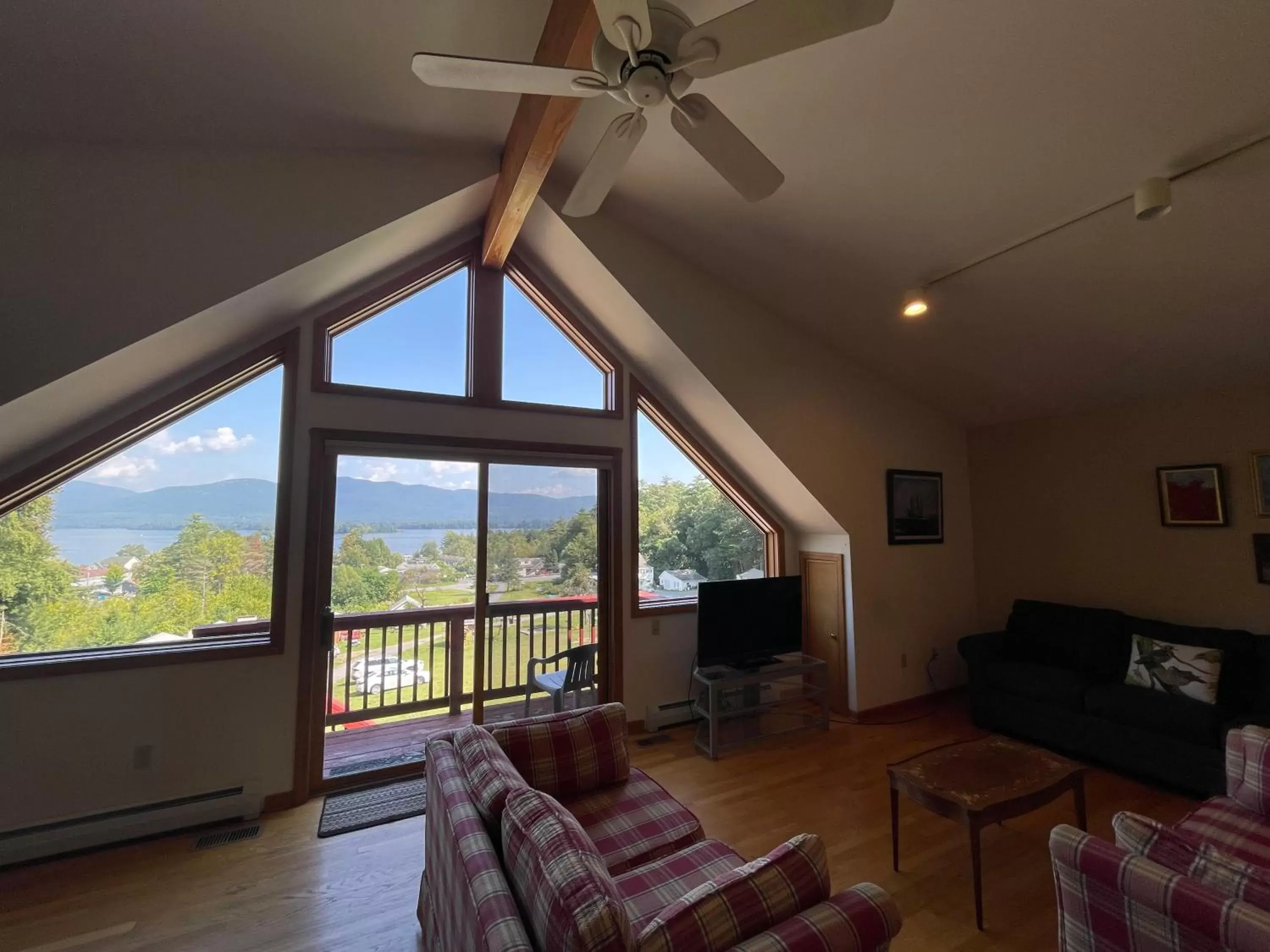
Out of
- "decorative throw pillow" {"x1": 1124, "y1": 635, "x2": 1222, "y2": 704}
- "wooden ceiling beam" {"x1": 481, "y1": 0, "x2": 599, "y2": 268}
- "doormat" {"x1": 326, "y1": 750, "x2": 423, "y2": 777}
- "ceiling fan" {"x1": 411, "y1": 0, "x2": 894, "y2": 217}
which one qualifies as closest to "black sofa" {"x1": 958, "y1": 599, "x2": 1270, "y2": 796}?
"decorative throw pillow" {"x1": 1124, "y1": 635, "x2": 1222, "y2": 704}

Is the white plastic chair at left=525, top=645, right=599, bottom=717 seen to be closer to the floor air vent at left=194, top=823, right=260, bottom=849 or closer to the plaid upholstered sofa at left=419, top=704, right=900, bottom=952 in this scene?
the plaid upholstered sofa at left=419, top=704, right=900, bottom=952

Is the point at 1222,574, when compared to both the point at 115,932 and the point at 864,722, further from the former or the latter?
the point at 115,932

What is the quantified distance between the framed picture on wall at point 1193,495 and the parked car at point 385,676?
214 inches

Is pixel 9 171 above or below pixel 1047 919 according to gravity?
above

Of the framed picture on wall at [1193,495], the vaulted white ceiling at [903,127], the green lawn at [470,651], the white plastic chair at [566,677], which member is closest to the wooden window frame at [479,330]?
the vaulted white ceiling at [903,127]

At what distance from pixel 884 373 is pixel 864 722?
2.76 m

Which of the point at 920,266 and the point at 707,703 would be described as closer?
the point at 920,266

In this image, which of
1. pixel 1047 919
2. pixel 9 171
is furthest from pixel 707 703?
pixel 9 171

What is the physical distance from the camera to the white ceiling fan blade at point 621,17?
1088 millimetres

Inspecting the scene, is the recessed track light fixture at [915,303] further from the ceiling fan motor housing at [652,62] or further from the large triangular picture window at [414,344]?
the large triangular picture window at [414,344]

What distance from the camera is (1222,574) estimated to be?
334cm

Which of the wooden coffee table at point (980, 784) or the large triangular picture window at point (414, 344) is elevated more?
the large triangular picture window at point (414, 344)

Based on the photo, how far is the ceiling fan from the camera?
44.7 inches

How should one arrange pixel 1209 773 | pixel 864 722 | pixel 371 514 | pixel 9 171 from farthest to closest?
pixel 864 722
pixel 371 514
pixel 1209 773
pixel 9 171
